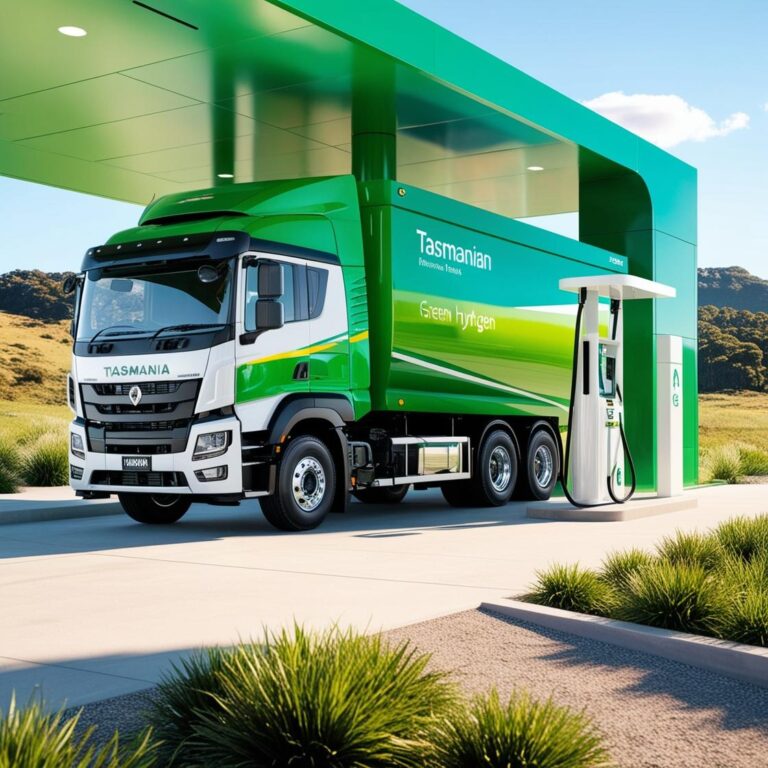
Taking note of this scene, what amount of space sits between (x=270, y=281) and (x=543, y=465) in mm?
7583

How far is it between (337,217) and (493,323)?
378 cm

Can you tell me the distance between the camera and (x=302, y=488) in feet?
42.3

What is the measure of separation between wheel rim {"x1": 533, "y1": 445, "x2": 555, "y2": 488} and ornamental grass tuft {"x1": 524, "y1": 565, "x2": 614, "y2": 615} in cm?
1028

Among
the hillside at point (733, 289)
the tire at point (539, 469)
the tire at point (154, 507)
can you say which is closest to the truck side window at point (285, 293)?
the tire at point (154, 507)

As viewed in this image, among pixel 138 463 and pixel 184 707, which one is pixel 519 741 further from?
pixel 138 463

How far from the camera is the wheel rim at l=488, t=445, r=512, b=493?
16.8 metres

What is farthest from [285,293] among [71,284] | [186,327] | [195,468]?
[71,284]

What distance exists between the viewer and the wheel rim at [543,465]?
59.0ft

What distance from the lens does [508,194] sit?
21906 mm

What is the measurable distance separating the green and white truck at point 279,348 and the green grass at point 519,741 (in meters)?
8.05

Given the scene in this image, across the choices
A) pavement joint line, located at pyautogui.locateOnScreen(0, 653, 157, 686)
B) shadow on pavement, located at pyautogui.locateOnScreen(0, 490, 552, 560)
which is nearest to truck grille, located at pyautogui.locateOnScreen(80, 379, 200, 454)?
shadow on pavement, located at pyautogui.locateOnScreen(0, 490, 552, 560)

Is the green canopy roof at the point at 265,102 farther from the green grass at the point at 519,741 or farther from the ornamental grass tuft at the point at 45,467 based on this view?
the green grass at the point at 519,741

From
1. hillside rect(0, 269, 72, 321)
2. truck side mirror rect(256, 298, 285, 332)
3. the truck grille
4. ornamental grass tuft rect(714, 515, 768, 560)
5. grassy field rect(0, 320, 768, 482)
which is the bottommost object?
ornamental grass tuft rect(714, 515, 768, 560)

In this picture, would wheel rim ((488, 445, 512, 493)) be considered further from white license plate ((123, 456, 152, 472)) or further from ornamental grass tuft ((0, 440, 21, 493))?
ornamental grass tuft ((0, 440, 21, 493))
